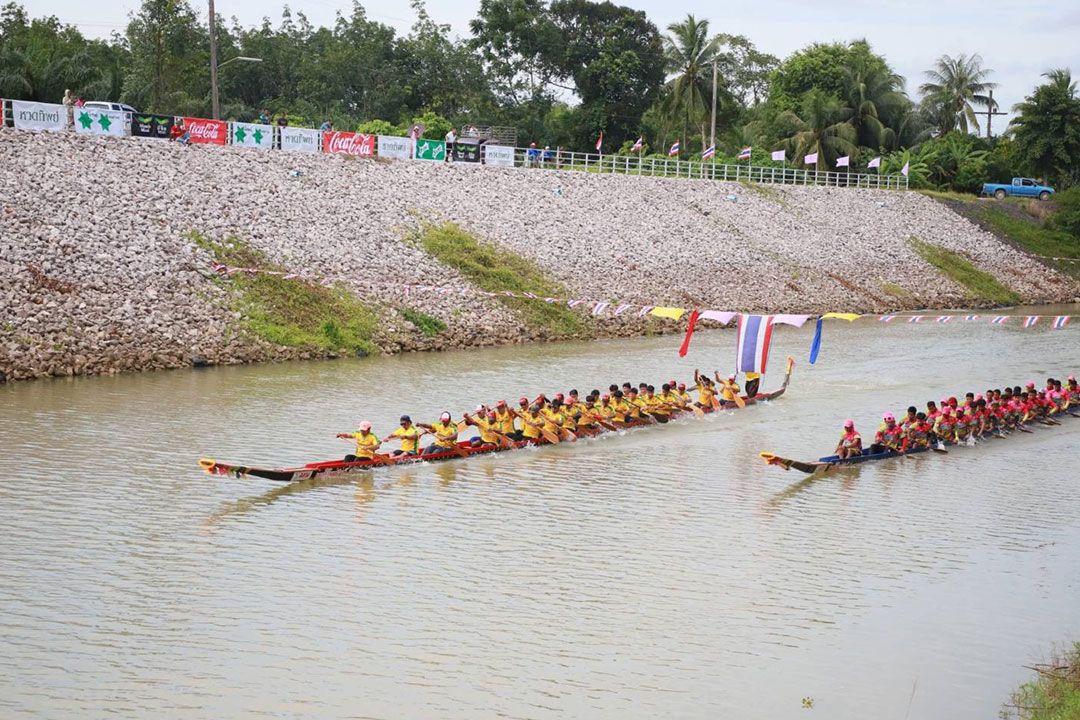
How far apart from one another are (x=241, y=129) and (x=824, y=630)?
32.3 m

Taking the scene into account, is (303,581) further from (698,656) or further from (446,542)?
(698,656)

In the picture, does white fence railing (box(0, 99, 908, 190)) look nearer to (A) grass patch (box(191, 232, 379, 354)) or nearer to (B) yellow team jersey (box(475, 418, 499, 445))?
(A) grass patch (box(191, 232, 379, 354))

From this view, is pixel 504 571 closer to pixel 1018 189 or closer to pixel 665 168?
pixel 665 168

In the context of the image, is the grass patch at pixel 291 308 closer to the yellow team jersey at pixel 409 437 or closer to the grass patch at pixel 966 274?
the yellow team jersey at pixel 409 437

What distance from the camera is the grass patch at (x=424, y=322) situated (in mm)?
34062

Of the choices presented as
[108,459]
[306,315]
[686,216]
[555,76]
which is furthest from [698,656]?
[555,76]

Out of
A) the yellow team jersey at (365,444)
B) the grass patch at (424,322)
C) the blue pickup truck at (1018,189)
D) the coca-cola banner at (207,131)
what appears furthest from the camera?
the blue pickup truck at (1018,189)

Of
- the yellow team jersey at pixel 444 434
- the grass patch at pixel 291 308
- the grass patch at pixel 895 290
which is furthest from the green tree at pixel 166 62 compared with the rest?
the yellow team jersey at pixel 444 434

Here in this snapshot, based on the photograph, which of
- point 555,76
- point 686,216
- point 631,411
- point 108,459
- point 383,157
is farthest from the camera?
point 555,76

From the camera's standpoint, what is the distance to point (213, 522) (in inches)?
661

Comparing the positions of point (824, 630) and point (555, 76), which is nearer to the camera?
point (824, 630)

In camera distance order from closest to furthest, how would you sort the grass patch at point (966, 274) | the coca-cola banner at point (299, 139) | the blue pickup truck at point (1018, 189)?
the coca-cola banner at point (299, 139) < the grass patch at point (966, 274) < the blue pickup truck at point (1018, 189)

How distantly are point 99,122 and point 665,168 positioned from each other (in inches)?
1102

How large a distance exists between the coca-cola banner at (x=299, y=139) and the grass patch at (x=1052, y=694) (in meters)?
34.7
